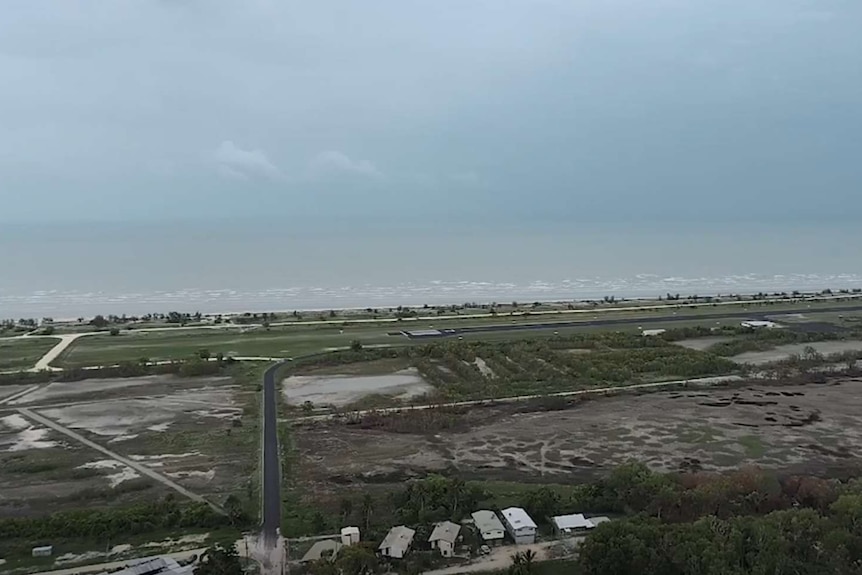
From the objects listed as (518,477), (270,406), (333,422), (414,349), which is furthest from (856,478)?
(414,349)

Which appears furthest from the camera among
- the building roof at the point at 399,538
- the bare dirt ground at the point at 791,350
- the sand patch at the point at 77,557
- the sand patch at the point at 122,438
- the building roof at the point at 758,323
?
the building roof at the point at 758,323

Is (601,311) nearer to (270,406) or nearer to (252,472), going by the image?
(270,406)

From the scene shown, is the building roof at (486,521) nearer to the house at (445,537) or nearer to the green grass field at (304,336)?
the house at (445,537)

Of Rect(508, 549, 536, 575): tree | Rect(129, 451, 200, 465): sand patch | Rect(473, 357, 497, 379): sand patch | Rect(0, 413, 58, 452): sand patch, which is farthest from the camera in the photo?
Rect(473, 357, 497, 379): sand patch

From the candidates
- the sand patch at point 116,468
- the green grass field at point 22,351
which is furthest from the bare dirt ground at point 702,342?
the green grass field at point 22,351

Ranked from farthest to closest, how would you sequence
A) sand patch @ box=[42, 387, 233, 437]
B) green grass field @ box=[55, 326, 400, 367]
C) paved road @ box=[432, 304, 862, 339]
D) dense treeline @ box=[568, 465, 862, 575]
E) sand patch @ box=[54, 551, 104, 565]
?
paved road @ box=[432, 304, 862, 339]
green grass field @ box=[55, 326, 400, 367]
sand patch @ box=[42, 387, 233, 437]
sand patch @ box=[54, 551, 104, 565]
dense treeline @ box=[568, 465, 862, 575]

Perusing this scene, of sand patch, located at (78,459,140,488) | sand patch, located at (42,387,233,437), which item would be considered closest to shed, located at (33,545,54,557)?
sand patch, located at (78,459,140,488)

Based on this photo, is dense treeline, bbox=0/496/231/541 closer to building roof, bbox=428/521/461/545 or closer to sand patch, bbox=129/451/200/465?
sand patch, bbox=129/451/200/465
